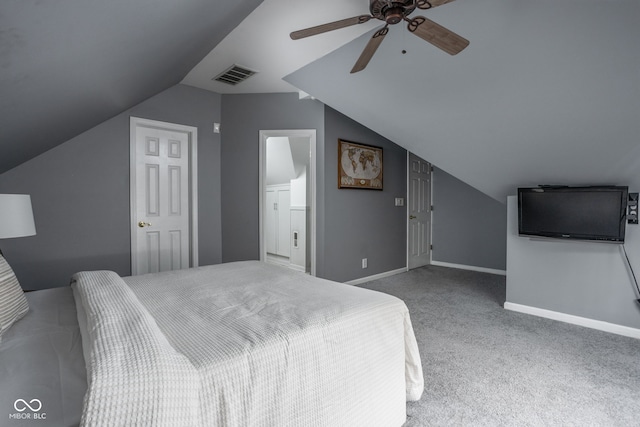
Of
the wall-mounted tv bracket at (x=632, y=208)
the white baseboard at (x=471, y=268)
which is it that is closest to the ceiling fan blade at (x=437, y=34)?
the wall-mounted tv bracket at (x=632, y=208)

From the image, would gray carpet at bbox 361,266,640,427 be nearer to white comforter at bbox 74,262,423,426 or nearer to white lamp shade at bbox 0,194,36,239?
white comforter at bbox 74,262,423,426

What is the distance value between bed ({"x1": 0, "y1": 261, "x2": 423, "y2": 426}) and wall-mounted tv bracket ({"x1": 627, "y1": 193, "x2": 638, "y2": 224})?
243 centimetres

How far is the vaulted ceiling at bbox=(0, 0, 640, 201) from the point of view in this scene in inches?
57.3

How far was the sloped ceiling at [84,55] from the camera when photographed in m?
1.14

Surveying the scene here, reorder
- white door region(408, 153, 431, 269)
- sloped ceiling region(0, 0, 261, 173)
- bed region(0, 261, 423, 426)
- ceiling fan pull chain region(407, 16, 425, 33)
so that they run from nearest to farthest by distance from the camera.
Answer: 1. bed region(0, 261, 423, 426)
2. sloped ceiling region(0, 0, 261, 173)
3. ceiling fan pull chain region(407, 16, 425, 33)
4. white door region(408, 153, 431, 269)

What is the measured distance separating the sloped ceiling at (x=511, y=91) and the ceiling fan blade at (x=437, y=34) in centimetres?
46

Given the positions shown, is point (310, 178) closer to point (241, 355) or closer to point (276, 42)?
point (276, 42)

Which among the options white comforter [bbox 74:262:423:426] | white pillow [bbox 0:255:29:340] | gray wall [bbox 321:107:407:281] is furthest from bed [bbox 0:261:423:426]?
gray wall [bbox 321:107:407:281]

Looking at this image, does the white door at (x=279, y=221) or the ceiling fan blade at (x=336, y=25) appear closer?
the ceiling fan blade at (x=336, y=25)

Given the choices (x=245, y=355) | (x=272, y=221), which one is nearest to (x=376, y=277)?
(x=272, y=221)

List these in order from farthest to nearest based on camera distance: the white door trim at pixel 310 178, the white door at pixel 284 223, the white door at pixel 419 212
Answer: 1. the white door at pixel 284 223
2. the white door at pixel 419 212
3. the white door trim at pixel 310 178

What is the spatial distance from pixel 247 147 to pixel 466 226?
12.5 ft

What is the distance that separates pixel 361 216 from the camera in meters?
4.30

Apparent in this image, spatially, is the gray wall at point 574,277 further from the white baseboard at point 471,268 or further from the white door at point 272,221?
the white door at point 272,221
